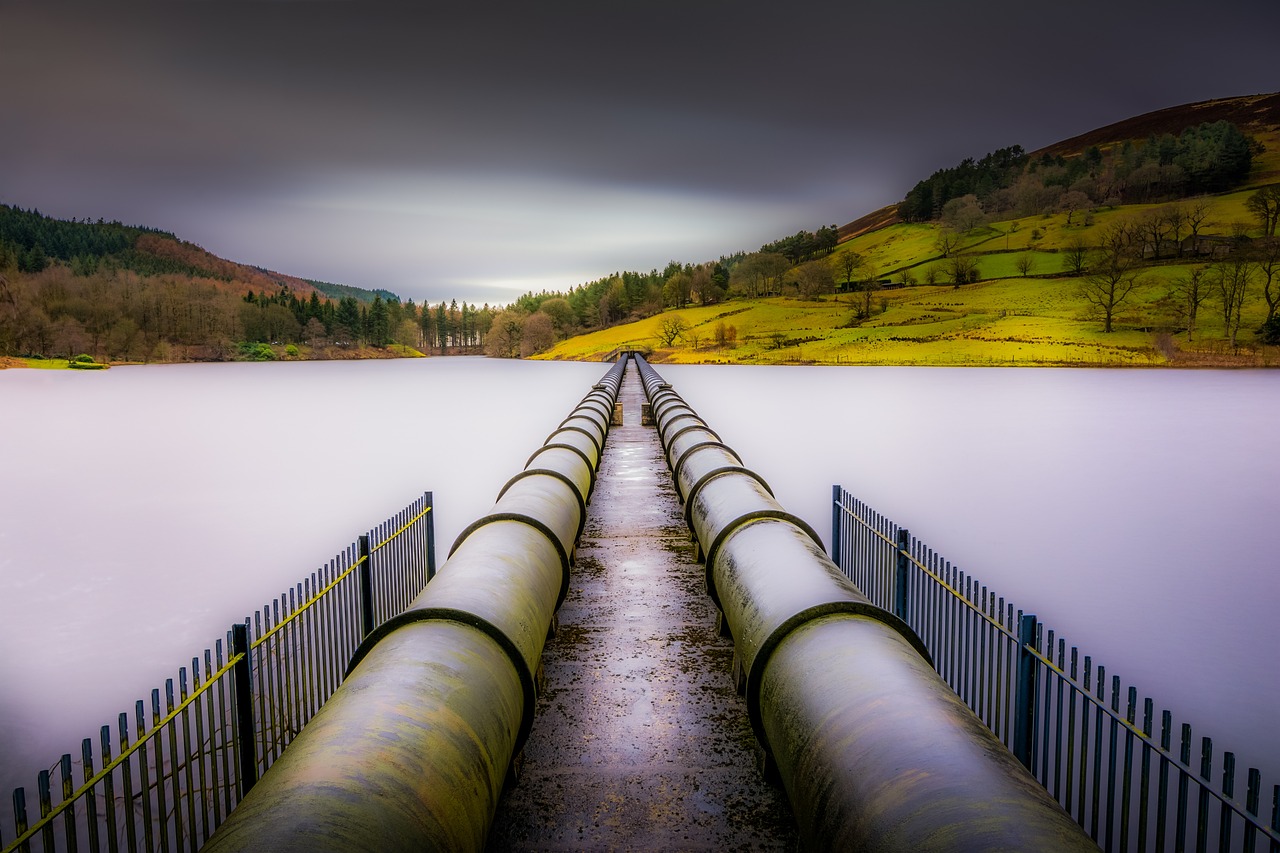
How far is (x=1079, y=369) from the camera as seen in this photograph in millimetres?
73750

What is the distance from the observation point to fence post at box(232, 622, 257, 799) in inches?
221

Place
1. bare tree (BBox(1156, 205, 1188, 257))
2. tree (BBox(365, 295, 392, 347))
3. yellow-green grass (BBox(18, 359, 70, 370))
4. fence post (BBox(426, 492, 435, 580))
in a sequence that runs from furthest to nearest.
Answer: tree (BBox(365, 295, 392, 347)) → yellow-green grass (BBox(18, 359, 70, 370)) → bare tree (BBox(1156, 205, 1188, 257)) → fence post (BBox(426, 492, 435, 580))

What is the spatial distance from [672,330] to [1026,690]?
11448 centimetres

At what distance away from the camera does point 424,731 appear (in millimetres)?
3365

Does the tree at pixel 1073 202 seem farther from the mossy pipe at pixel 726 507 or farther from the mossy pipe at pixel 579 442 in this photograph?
the mossy pipe at pixel 726 507

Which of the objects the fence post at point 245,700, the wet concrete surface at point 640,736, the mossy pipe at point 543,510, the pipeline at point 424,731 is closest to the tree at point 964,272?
the wet concrete surface at point 640,736

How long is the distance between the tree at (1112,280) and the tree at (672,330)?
184ft

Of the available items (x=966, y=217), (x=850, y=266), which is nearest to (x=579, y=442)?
(x=850, y=266)

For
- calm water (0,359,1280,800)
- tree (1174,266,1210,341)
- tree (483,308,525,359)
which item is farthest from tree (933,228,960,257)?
tree (483,308,525,359)

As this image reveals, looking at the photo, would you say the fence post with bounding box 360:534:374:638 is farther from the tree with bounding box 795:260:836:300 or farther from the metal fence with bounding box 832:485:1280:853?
the tree with bounding box 795:260:836:300

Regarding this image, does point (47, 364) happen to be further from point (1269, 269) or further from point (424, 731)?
point (1269, 269)

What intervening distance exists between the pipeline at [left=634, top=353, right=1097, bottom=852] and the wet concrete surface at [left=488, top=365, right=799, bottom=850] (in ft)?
1.75

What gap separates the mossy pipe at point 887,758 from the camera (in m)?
2.75

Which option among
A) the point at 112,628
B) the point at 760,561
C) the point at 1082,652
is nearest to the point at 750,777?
the point at 760,561
